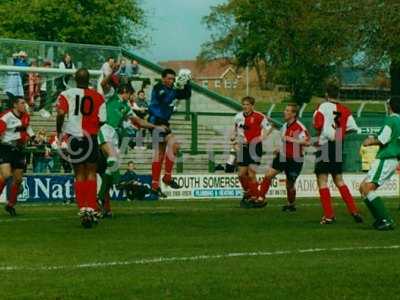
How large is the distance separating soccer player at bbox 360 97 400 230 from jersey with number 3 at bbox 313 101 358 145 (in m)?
2.12

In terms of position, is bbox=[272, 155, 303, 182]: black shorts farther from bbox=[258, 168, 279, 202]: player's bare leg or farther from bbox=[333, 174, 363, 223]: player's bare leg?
bbox=[333, 174, 363, 223]: player's bare leg

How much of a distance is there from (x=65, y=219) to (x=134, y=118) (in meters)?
2.09

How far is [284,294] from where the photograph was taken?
9.70 meters

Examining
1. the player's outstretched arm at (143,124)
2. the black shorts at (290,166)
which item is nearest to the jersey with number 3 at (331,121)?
the player's outstretched arm at (143,124)

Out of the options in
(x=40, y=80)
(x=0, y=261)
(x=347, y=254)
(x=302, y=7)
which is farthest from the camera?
(x=302, y=7)

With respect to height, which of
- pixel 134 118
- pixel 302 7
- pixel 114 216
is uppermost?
pixel 302 7

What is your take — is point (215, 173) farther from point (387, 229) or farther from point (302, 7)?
point (302, 7)

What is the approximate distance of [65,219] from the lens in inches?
771

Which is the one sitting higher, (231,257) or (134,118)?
(134,118)

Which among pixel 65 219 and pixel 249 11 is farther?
pixel 249 11

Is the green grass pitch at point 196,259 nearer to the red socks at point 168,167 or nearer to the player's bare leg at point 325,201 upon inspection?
the player's bare leg at point 325,201

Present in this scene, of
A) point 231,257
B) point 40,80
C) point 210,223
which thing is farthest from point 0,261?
point 40,80

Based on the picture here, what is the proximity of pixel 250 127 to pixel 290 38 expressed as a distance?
48.4 metres

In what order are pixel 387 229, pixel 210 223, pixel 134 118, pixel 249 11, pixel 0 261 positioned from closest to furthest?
pixel 0 261
pixel 387 229
pixel 210 223
pixel 134 118
pixel 249 11
